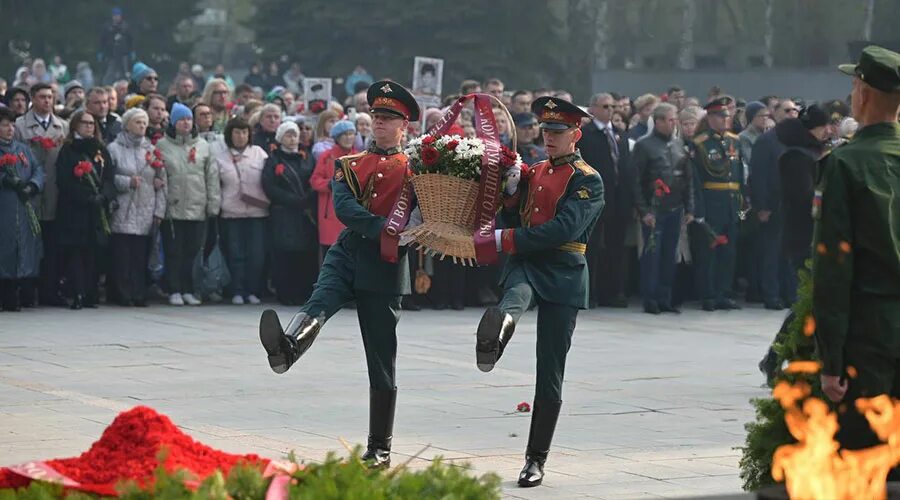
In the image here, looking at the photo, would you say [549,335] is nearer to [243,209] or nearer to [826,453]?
[826,453]

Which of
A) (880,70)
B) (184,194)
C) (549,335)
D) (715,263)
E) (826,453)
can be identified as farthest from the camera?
(715,263)

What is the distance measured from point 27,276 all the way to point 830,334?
1193 cm

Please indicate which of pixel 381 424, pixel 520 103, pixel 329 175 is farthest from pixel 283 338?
pixel 520 103

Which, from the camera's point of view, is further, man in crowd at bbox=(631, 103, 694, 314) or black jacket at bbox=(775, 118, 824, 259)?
man in crowd at bbox=(631, 103, 694, 314)

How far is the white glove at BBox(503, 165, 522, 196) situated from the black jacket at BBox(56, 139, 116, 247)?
873 centimetres

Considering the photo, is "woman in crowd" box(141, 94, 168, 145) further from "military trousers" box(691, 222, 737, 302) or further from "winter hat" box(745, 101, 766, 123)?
"winter hat" box(745, 101, 766, 123)

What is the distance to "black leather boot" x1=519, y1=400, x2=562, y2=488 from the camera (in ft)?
28.6

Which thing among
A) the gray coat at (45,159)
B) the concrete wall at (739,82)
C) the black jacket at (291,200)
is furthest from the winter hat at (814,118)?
the concrete wall at (739,82)

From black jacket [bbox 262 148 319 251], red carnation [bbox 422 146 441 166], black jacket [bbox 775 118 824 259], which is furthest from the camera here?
black jacket [bbox 262 148 319 251]

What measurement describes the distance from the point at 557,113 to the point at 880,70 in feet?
9.47

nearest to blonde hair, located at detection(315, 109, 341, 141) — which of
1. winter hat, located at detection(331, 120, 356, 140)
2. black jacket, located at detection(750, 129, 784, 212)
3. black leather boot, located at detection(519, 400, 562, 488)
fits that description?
winter hat, located at detection(331, 120, 356, 140)

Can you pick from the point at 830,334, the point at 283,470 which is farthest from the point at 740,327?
the point at 283,470

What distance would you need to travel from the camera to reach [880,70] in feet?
20.3

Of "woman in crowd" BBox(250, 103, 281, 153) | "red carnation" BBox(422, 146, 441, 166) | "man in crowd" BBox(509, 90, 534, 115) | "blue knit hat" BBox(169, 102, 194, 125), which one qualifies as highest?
"red carnation" BBox(422, 146, 441, 166)
